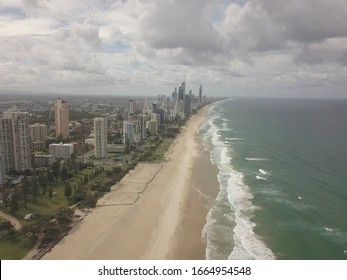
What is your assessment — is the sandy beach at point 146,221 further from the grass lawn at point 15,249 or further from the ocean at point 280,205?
the grass lawn at point 15,249

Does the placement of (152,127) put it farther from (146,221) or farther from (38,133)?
(146,221)

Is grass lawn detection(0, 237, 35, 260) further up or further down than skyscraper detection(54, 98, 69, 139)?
further down

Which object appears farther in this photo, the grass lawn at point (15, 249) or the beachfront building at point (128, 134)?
the beachfront building at point (128, 134)

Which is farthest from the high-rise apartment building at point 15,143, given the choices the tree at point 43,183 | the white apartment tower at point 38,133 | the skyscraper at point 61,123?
the skyscraper at point 61,123

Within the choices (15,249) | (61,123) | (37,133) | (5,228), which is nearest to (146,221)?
(15,249)

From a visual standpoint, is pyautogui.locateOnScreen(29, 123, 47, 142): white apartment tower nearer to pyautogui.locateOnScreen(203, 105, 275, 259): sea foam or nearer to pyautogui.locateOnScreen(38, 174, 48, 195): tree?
pyautogui.locateOnScreen(38, 174, 48, 195): tree

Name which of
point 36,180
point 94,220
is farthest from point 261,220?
point 36,180

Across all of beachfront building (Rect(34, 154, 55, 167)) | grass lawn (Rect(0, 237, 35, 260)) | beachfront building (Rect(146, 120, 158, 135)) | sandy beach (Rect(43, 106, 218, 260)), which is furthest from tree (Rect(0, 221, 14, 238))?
beachfront building (Rect(146, 120, 158, 135))
